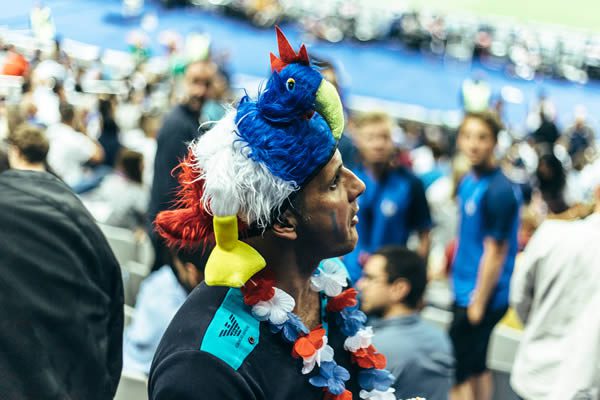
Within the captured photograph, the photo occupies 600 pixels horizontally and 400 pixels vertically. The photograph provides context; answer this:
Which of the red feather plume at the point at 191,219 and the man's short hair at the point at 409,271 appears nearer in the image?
the red feather plume at the point at 191,219

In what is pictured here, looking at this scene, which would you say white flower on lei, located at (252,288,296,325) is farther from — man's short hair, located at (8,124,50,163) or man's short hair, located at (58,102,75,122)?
man's short hair, located at (58,102,75,122)

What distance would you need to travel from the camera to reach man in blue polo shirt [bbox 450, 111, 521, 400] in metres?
3.65

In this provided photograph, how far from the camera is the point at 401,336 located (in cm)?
267

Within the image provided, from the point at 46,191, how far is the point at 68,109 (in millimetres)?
4685

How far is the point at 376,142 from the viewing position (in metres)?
3.78

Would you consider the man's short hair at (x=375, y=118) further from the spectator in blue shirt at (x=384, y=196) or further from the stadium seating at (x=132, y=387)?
the stadium seating at (x=132, y=387)

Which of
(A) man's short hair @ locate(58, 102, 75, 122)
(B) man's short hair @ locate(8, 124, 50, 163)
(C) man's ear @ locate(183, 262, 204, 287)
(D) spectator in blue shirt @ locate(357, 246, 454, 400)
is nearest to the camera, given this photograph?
(D) spectator in blue shirt @ locate(357, 246, 454, 400)

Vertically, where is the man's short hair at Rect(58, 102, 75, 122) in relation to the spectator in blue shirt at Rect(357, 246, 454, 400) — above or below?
below

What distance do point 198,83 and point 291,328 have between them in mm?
2028

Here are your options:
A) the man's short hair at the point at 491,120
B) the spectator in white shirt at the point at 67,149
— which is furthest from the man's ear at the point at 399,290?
the spectator in white shirt at the point at 67,149

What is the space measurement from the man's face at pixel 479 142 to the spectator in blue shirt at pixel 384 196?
13.1 inches

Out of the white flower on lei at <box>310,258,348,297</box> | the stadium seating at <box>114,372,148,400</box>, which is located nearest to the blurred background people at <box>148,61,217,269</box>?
the stadium seating at <box>114,372,148,400</box>

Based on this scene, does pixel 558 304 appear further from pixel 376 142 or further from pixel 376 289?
pixel 376 142

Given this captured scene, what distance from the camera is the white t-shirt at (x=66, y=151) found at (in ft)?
19.3
